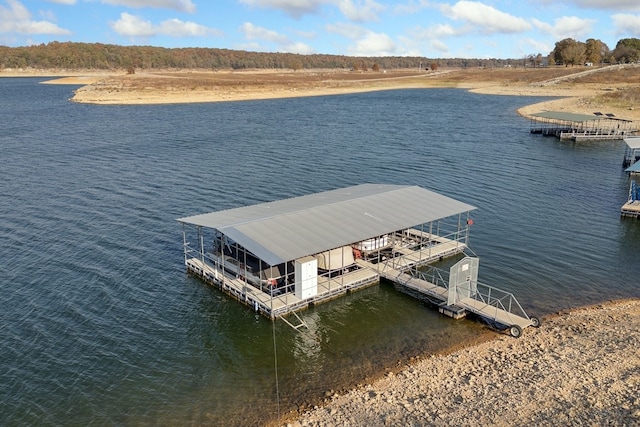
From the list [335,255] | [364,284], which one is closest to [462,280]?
[364,284]

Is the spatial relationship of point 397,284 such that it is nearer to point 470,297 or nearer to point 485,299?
point 470,297

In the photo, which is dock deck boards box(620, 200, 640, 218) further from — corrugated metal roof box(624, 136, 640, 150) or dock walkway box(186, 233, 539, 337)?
dock walkway box(186, 233, 539, 337)

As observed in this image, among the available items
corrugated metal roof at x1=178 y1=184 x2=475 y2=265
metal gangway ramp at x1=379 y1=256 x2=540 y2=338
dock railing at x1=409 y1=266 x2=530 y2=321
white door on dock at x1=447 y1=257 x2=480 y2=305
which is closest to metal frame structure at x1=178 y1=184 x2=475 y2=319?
corrugated metal roof at x1=178 y1=184 x2=475 y2=265

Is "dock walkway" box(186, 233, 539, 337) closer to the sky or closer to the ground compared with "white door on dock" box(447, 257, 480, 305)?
closer to the ground

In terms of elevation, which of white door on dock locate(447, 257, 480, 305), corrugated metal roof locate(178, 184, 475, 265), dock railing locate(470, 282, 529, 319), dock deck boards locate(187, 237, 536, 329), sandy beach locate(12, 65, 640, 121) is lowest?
dock railing locate(470, 282, 529, 319)

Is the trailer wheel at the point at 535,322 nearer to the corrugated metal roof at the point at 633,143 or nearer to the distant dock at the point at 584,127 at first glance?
the corrugated metal roof at the point at 633,143

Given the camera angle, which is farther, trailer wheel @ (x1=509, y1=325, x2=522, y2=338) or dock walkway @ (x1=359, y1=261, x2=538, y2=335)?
dock walkway @ (x1=359, y1=261, x2=538, y2=335)

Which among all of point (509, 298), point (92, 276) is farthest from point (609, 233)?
point (92, 276)

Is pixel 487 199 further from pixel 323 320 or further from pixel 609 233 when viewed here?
pixel 323 320
